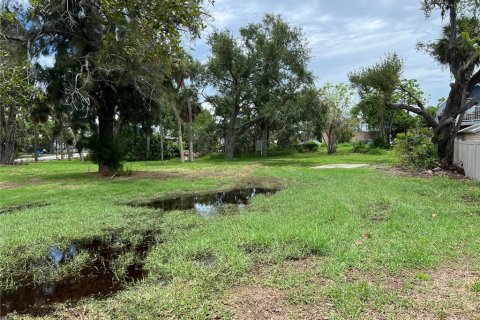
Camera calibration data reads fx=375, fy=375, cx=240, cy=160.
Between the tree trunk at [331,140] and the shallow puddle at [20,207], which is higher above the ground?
the tree trunk at [331,140]

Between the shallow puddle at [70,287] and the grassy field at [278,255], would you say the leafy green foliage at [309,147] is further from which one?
the shallow puddle at [70,287]

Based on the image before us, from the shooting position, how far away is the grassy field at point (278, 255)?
11.4 ft

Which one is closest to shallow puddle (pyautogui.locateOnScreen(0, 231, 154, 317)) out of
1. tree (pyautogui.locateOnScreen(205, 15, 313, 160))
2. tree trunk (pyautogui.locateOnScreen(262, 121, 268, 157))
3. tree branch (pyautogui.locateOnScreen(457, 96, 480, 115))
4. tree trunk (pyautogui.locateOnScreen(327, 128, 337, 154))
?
tree branch (pyautogui.locateOnScreen(457, 96, 480, 115))

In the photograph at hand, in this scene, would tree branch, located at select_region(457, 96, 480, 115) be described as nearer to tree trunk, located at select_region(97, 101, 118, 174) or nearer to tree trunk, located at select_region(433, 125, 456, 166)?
tree trunk, located at select_region(433, 125, 456, 166)

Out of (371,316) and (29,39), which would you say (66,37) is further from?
(371,316)

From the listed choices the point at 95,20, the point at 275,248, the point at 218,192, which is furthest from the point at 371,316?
the point at 95,20

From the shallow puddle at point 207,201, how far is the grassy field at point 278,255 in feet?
1.94

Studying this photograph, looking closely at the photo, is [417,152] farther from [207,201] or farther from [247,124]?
[247,124]

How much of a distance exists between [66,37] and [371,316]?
14047 millimetres

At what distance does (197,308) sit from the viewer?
345 centimetres

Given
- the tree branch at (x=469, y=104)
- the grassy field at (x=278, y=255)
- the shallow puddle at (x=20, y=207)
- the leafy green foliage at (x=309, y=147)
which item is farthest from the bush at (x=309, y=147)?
the shallow puddle at (x=20, y=207)

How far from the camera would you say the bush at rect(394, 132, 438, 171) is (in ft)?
54.4

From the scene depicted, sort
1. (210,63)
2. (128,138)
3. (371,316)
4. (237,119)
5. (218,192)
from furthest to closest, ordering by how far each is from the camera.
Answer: (237,119) < (210,63) < (128,138) < (218,192) < (371,316)

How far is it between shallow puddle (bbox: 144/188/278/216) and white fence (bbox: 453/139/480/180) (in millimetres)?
6785
